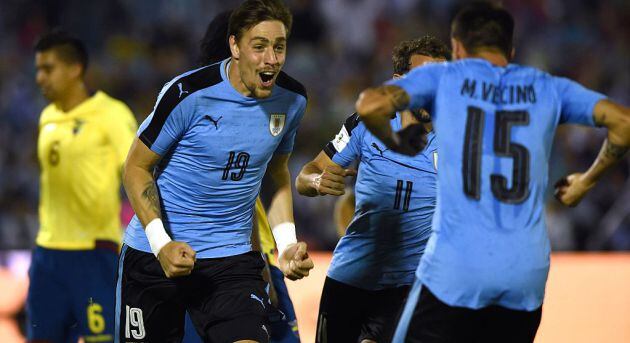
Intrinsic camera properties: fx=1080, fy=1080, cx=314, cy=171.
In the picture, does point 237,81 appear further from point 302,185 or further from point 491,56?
point 491,56

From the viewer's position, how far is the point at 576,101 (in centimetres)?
400

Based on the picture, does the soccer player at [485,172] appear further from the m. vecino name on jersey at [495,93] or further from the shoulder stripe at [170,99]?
the shoulder stripe at [170,99]

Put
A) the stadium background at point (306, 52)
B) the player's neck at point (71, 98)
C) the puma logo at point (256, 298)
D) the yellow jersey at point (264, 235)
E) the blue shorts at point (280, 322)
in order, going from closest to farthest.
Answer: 1. the puma logo at point (256, 298)
2. the blue shorts at point (280, 322)
3. the yellow jersey at point (264, 235)
4. the player's neck at point (71, 98)
5. the stadium background at point (306, 52)

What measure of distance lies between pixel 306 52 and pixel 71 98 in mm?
5885

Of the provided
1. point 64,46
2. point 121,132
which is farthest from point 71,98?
point 121,132

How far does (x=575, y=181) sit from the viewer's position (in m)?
4.15

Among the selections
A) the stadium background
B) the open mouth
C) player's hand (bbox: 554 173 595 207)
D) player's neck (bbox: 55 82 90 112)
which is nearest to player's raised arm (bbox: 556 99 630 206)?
player's hand (bbox: 554 173 595 207)

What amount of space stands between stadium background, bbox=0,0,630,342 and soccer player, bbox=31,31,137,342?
13.9ft

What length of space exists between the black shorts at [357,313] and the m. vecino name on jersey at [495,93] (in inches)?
64.4

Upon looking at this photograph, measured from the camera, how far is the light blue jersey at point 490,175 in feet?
12.8

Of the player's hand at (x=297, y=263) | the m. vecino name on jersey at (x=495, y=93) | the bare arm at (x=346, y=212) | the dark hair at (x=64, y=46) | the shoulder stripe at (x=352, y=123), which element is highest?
the dark hair at (x=64, y=46)

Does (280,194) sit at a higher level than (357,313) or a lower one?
higher

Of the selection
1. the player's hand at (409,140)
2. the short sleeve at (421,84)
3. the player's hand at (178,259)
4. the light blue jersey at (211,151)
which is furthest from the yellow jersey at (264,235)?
the short sleeve at (421,84)

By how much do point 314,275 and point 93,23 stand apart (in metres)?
6.36
